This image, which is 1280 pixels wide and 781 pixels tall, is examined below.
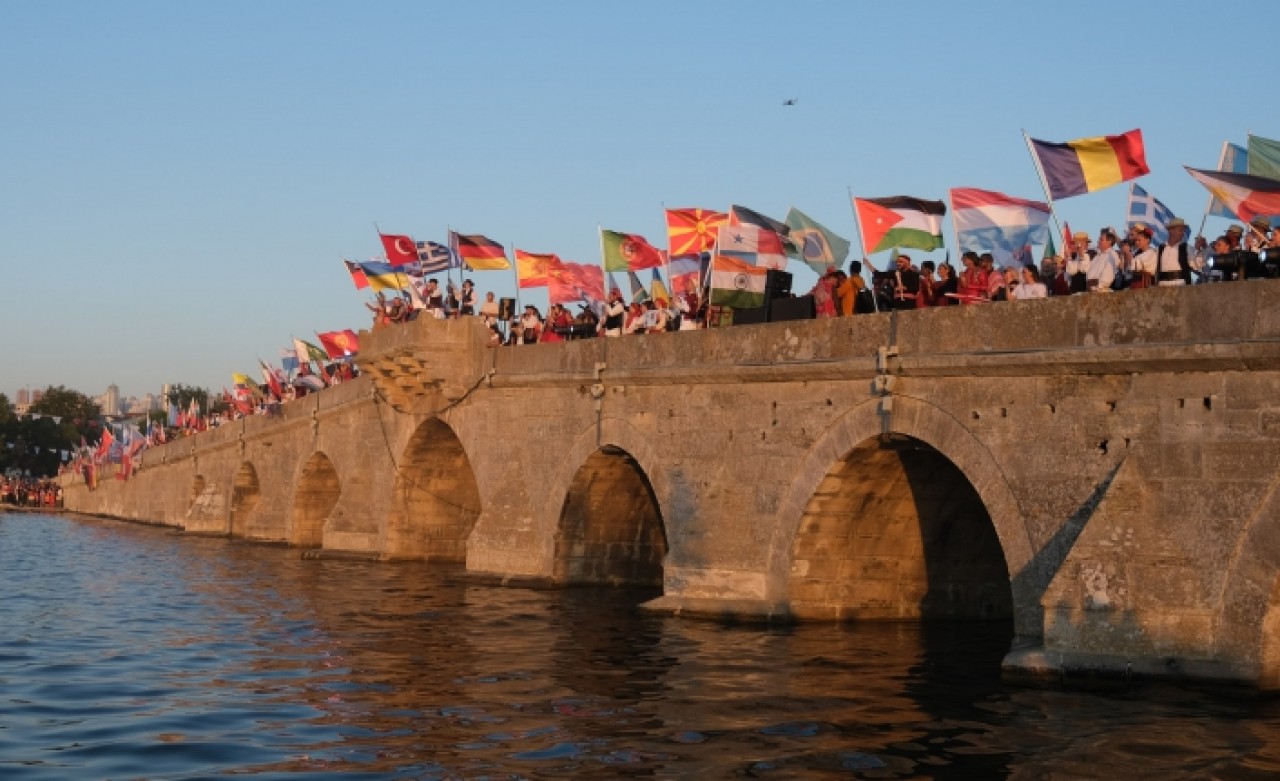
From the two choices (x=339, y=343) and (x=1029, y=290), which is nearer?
(x=1029, y=290)


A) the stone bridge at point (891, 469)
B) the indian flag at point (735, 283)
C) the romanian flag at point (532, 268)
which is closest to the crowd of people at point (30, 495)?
the stone bridge at point (891, 469)

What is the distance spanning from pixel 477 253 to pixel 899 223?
12.3 metres

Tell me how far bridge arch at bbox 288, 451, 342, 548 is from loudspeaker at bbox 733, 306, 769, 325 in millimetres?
18961

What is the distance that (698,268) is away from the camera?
78.0ft

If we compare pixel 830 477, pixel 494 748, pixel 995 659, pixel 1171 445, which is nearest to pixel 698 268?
pixel 830 477

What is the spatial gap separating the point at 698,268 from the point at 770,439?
566cm

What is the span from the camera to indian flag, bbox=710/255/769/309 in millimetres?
20922

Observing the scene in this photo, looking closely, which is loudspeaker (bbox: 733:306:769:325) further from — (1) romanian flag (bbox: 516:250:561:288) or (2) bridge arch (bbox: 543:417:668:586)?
(1) romanian flag (bbox: 516:250:561:288)

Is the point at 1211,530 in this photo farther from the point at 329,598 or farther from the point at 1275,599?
the point at 329,598

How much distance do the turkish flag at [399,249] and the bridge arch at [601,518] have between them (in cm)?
878

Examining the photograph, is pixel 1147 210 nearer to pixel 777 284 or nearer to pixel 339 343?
pixel 777 284

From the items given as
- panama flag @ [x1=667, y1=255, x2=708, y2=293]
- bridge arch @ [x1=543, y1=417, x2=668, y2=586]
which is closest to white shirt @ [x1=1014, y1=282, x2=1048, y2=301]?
bridge arch @ [x1=543, y1=417, x2=668, y2=586]

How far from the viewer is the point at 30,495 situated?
293ft

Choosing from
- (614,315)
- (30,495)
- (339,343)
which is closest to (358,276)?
(339,343)
